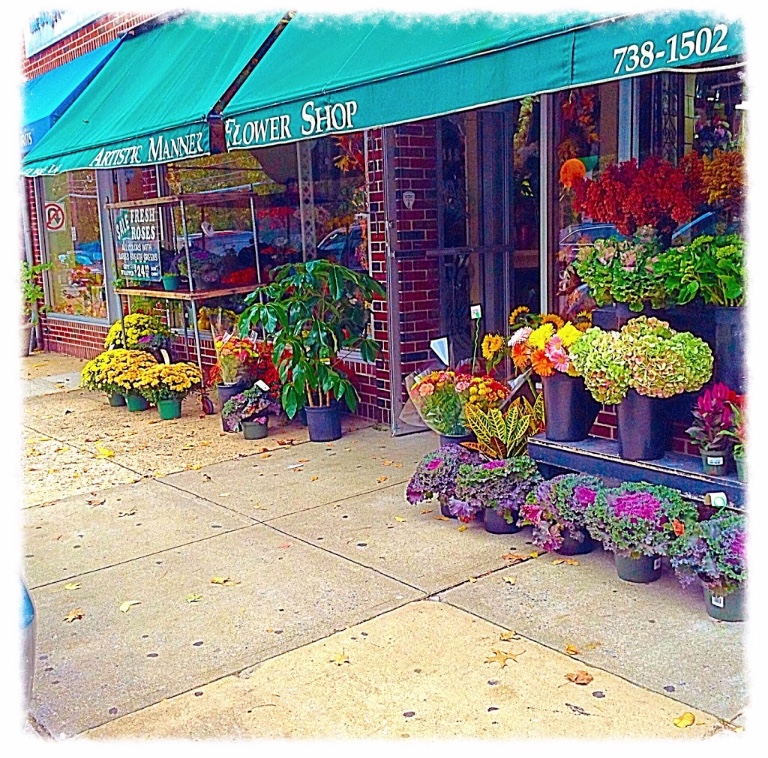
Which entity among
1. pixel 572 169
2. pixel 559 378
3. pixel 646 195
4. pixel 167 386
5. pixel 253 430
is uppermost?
pixel 572 169

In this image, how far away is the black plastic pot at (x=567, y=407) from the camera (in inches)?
176

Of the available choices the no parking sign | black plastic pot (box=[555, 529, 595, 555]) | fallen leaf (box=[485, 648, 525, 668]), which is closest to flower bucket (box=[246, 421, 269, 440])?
black plastic pot (box=[555, 529, 595, 555])

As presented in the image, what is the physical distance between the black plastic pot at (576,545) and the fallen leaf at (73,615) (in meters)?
2.15

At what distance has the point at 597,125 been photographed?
5492 mm

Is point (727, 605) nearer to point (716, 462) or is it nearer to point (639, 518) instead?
point (639, 518)

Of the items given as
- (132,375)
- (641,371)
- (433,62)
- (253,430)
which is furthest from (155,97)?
(641,371)

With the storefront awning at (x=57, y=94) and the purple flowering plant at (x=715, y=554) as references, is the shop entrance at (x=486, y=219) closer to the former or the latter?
the purple flowering plant at (x=715, y=554)

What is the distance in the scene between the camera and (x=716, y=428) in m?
3.82

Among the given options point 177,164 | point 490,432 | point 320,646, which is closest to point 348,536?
point 490,432

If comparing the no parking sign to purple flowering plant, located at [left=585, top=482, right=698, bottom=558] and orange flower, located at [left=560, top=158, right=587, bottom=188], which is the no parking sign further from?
purple flowering plant, located at [left=585, top=482, right=698, bottom=558]

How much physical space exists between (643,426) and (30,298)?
987 cm

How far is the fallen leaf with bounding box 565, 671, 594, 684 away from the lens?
10.5 feet

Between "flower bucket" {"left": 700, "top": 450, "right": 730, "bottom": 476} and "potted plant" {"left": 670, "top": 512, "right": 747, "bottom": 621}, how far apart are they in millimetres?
220

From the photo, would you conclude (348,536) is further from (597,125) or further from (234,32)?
(234,32)
